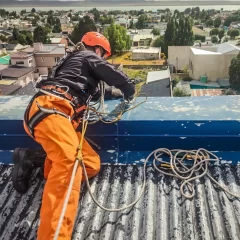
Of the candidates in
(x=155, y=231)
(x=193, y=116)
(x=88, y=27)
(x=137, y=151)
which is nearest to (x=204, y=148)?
(x=193, y=116)

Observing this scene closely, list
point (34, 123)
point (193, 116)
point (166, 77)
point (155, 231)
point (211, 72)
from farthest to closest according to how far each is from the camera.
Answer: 1. point (211, 72)
2. point (166, 77)
3. point (193, 116)
4. point (34, 123)
5. point (155, 231)

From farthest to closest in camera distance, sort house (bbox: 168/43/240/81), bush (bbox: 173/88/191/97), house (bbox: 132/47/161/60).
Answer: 1. house (bbox: 132/47/161/60)
2. house (bbox: 168/43/240/81)
3. bush (bbox: 173/88/191/97)

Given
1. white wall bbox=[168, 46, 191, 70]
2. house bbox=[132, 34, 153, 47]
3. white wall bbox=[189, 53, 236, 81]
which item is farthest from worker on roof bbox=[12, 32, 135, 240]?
house bbox=[132, 34, 153, 47]

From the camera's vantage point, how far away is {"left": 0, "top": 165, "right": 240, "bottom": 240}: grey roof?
→ 1.93 metres

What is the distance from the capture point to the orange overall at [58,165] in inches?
71.9

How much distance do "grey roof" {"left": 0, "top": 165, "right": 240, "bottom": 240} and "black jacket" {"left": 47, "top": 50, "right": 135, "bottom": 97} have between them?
2.24 ft

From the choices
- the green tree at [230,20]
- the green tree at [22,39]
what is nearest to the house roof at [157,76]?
the green tree at [22,39]

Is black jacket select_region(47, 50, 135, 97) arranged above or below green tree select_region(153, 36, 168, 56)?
above

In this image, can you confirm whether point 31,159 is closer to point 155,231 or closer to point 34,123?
point 34,123

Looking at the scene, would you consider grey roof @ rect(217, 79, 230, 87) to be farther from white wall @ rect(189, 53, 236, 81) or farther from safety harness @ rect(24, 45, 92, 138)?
safety harness @ rect(24, 45, 92, 138)

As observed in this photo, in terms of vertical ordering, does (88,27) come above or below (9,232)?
below

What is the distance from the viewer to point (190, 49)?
26594mm

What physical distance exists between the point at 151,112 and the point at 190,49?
82.2ft

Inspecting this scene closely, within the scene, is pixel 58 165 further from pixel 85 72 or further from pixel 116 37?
pixel 116 37
